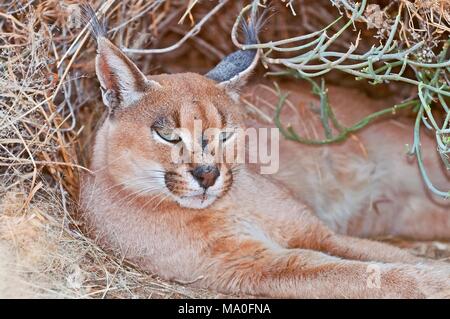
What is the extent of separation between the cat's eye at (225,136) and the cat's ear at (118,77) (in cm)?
41

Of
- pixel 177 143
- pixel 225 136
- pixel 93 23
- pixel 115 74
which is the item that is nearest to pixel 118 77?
pixel 115 74

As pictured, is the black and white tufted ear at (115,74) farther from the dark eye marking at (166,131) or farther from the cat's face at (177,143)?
the dark eye marking at (166,131)

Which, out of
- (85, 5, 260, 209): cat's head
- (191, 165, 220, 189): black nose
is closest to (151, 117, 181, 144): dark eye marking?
(85, 5, 260, 209): cat's head

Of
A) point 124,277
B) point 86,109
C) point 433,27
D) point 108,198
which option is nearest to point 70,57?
point 86,109

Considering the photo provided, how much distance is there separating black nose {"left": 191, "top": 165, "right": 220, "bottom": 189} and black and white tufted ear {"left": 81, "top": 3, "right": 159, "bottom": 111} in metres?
0.52

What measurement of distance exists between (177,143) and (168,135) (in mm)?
59

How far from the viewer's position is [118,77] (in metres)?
3.59

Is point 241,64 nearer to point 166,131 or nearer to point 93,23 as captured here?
point 166,131

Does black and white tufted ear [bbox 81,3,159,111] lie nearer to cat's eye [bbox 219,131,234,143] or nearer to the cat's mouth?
cat's eye [bbox 219,131,234,143]

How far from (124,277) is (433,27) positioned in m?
2.12

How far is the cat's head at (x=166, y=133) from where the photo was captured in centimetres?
347

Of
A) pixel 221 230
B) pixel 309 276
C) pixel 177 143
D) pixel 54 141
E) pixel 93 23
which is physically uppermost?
pixel 93 23

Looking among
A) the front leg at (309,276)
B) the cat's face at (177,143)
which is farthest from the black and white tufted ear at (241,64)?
the front leg at (309,276)

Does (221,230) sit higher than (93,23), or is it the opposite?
(93,23)
